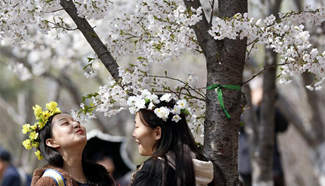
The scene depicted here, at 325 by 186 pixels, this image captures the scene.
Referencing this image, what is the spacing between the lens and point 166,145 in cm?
286

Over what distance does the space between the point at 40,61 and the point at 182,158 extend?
7119 millimetres

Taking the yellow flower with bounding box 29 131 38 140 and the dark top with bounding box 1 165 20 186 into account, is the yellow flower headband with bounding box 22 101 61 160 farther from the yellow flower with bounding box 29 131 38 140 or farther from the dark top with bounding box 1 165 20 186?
the dark top with bounding box 1 165 20 186

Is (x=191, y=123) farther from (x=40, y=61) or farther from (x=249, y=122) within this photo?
(x=40, y=61)

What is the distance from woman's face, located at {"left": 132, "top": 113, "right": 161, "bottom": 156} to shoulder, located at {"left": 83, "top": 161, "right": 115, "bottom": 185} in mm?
774

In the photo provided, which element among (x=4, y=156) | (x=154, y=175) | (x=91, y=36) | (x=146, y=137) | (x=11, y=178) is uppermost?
→ (x=4, y=156)

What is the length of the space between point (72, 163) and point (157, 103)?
0.99 meters

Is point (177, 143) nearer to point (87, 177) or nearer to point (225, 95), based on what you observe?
point (225, 95)

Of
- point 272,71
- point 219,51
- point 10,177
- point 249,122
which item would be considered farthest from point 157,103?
point 10,177

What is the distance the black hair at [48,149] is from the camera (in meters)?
3.49

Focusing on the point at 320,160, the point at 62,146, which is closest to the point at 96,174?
the point at 62,146

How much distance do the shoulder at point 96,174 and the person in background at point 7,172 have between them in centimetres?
296

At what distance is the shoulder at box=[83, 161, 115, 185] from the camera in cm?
361

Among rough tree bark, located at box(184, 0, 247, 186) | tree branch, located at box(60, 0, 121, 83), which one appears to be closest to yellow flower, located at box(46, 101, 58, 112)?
tree branch, located at box(60, 0, 121, 83)

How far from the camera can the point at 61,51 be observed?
8.63 m
